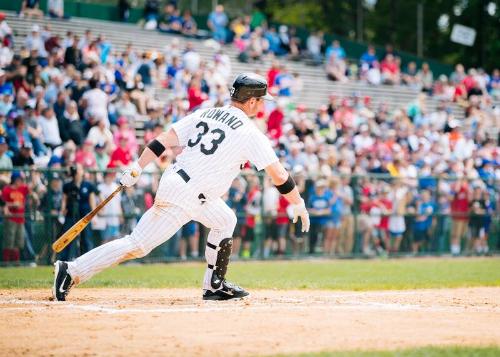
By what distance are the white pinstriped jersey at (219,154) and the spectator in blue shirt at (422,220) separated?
12742 mm

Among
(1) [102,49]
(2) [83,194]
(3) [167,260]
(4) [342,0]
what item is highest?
(4) [342,0]

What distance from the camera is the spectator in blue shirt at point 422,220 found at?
69.9 ft

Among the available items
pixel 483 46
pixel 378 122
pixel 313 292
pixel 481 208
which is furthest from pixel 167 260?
pixel 483 46

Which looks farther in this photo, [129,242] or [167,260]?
[167,260]

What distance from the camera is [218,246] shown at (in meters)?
9.56

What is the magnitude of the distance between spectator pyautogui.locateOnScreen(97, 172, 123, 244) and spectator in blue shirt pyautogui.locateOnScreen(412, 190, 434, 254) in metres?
7.52

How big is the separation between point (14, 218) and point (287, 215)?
6.16 meters

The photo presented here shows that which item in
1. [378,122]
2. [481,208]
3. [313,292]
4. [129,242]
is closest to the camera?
[129,242]

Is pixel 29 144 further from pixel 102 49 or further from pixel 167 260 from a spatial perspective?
pixel 102 49

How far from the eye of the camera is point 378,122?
26.1 metres

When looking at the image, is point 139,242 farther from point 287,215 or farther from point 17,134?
point 287,215

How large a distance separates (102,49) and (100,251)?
580 inches

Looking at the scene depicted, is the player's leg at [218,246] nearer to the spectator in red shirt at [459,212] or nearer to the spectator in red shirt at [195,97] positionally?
the spectator in red shirt at [195,97]

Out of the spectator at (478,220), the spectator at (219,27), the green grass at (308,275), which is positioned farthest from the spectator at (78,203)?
the spectator at (219,27)
